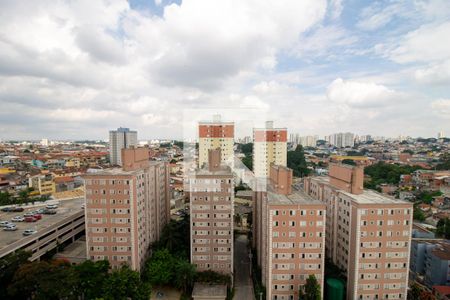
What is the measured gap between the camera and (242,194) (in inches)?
1115

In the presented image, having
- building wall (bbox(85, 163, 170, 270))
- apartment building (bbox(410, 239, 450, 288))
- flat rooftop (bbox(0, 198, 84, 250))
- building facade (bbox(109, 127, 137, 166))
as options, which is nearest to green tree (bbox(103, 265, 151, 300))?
building wall (bbox(85, 163, 170, 270))

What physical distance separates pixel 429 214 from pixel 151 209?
2336cm

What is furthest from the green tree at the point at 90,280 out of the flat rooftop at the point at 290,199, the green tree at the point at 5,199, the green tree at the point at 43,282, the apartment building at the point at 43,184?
the apartment building at the point at 43,184

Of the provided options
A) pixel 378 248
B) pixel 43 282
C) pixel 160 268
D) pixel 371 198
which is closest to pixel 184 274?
pixel 160 268

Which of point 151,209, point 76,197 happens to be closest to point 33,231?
point 151,209

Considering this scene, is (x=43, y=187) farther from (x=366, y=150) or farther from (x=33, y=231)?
(x=366, y=150)

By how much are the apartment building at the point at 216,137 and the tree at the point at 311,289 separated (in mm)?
16021

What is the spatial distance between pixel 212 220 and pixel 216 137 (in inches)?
537

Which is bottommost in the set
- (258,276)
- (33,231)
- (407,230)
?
(258,276)

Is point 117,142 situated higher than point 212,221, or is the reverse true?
point 117,142

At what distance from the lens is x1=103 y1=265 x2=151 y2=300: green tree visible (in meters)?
10.0

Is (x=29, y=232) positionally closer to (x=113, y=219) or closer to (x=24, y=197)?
(x=113, y=219)

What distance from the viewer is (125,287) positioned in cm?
1010

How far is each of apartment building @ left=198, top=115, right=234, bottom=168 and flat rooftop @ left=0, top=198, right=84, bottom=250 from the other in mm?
11158
